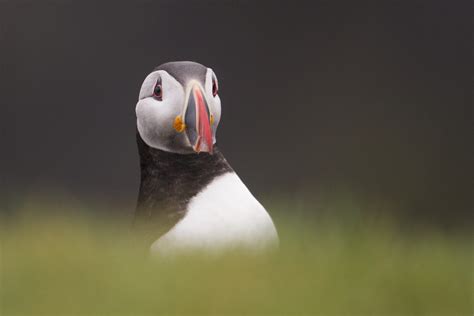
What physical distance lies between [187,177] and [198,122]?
0.26 m

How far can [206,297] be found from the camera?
2396 mm

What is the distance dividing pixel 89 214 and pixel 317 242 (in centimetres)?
114

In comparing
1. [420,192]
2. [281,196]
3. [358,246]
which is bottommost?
[358,246]

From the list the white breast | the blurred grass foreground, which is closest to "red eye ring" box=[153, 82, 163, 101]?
the white breast

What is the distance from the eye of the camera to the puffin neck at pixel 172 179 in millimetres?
3615

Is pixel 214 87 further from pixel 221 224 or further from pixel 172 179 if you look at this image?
pixel 221 224

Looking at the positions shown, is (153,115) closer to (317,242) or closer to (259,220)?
(259,220)

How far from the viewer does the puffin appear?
3438 mm

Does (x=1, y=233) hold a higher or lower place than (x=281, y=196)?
lower

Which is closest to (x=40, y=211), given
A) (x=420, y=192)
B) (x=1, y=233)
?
(x=1, y=233)

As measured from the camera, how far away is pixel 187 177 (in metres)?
3.67

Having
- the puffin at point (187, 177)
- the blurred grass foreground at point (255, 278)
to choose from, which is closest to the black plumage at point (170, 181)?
the puffin at point (187, 177)

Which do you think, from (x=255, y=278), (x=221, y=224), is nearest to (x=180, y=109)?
(x=221, y=224)

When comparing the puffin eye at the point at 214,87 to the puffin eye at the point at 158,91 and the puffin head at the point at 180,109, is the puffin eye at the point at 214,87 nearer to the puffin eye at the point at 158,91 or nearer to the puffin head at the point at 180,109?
the puffin head at the point at 180,109
